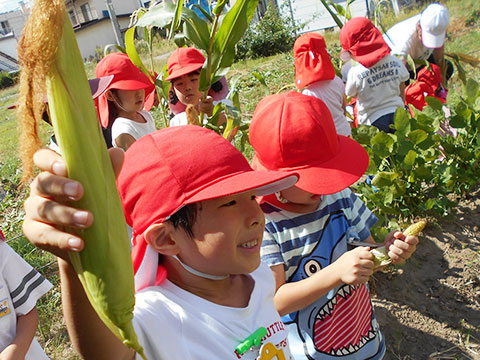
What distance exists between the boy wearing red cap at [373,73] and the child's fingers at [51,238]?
2915mm

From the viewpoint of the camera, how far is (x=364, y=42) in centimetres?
321

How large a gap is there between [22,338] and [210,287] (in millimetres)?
817

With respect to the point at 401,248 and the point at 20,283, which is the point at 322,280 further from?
the point at 20,283

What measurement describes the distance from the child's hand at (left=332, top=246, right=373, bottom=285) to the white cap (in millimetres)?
2804

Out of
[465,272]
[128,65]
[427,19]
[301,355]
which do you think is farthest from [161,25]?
[427,19]

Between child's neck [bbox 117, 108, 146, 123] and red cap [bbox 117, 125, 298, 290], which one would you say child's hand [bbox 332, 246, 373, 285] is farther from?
child's neck [bbox 117, 108, 146, 123]

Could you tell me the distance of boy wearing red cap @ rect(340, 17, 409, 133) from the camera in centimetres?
321

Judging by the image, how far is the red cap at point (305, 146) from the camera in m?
1.38

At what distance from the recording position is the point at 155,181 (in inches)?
38.0

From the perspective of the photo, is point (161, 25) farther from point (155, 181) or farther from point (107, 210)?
point (107, 210)

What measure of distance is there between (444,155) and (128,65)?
2072mm

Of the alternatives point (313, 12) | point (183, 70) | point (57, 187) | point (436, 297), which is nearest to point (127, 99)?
point (183, 70)

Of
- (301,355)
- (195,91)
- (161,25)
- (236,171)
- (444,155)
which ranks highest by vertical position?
(161,25)

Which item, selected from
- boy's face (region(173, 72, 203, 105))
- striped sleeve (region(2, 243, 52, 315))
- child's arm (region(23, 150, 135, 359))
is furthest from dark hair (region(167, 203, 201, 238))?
boy's face (region(173, 72, 203, 105))
